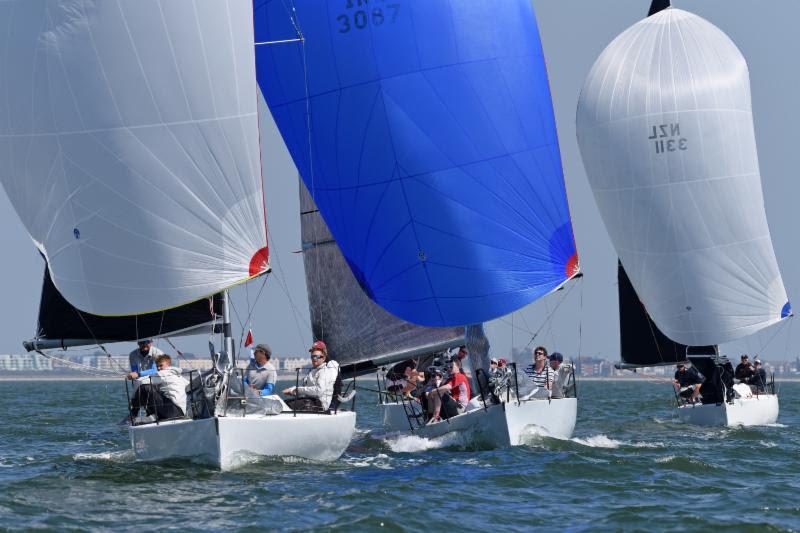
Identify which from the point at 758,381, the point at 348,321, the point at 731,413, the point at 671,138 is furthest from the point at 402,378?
the point at 758,381

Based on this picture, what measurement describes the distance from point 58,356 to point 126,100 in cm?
494

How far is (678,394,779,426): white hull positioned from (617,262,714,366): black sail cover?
335 centimetres

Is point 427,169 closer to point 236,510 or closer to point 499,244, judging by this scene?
point 499,244

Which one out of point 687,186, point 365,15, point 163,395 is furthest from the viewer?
point 687,186

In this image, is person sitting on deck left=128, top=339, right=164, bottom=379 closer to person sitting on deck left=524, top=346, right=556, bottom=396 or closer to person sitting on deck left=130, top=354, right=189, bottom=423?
person sitting on deck left=130, top=354, right=189, bottom=423

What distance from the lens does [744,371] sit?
27.3m

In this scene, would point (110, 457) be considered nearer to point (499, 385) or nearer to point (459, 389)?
point (459, 389)

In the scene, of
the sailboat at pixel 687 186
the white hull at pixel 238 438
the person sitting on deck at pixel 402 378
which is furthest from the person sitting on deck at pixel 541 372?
the sailboat at pixel 687 186

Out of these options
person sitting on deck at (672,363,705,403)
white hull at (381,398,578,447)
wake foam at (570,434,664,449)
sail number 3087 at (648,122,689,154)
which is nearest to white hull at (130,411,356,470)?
white hull at (381,398,578,447)

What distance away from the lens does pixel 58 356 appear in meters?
19.0

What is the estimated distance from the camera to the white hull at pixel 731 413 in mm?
24453

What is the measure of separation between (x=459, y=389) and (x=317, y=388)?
3.21 meters

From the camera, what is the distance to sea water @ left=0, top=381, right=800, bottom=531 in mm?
11977

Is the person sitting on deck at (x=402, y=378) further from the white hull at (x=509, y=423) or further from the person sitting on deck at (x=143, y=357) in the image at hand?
the person sitting on deck at (x=143, y=357)
